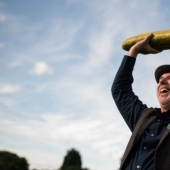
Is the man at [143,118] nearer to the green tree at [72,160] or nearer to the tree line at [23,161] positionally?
the tree line at [23,161]

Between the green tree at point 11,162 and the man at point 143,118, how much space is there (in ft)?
203

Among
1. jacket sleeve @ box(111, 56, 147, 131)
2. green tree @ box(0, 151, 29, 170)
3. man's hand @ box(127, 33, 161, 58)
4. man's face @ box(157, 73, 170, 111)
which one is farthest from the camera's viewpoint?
green tree @ box(0, 151, 29, 170)

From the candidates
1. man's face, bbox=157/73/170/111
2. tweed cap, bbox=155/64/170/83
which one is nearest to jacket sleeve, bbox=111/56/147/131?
man's face, bbox=157/73/170/111

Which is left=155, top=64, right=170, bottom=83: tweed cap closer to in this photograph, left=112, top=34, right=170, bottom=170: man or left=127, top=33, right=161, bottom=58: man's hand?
left=112, top=34, right=170, bottom=170: man

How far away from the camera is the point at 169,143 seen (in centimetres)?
284

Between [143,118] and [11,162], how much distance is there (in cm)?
6411

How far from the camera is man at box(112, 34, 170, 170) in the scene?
2.85 m

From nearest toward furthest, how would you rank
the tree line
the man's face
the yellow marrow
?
the man's face
the yellow marrow
the tree line

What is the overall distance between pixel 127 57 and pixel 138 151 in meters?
1.31

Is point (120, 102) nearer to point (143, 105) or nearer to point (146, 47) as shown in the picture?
point (143, 105)

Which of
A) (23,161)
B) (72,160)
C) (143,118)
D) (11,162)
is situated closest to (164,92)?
(143,118)

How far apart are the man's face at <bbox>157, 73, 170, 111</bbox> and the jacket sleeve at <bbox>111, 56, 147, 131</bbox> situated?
23 cm

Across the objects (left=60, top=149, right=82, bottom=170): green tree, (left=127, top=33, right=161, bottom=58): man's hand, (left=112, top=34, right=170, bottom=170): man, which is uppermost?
(left=60, top=149, right=82, bottom=170): green tree

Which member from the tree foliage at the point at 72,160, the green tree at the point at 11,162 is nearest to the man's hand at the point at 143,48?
the green tree at the point at 11,162
